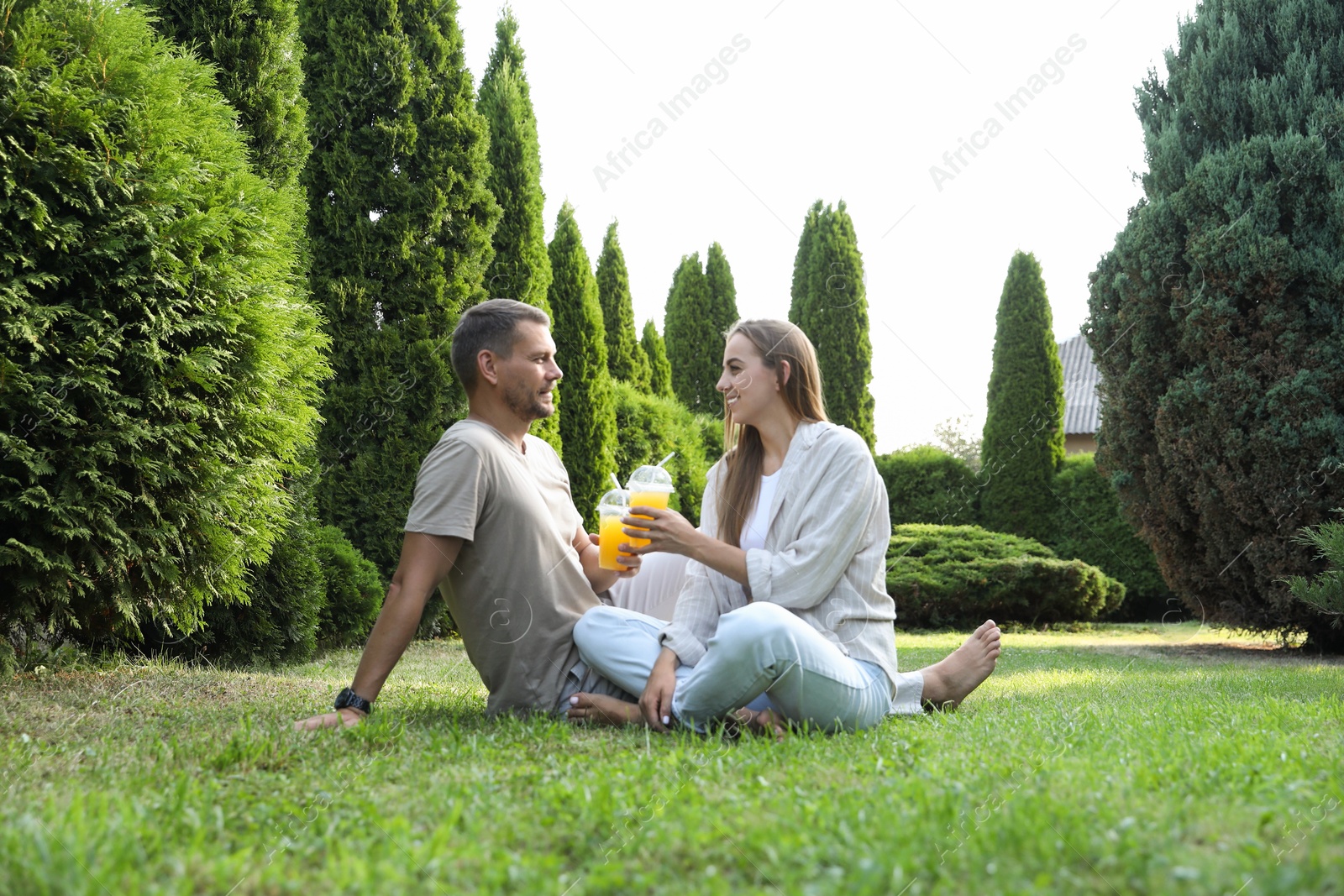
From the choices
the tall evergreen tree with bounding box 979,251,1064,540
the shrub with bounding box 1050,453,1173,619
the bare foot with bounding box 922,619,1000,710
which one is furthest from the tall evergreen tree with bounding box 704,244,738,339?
the bare foot with bounding box 922,619,1000,710

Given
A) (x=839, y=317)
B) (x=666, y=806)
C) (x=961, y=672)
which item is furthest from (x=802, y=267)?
(x=666, y=806)

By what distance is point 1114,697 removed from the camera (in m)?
4.14

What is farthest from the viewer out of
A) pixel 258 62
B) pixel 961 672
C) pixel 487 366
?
pixel 258 62

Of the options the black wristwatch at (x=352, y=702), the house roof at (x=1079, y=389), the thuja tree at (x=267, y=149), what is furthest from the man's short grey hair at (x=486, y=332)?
the house roof at (x=1079, y=389)

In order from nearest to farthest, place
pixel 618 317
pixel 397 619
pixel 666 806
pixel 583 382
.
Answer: pixel 666 806 < pixel 397 619 < pixel 583 382 < pixel 618 317

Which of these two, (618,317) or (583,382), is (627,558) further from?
(618,317)

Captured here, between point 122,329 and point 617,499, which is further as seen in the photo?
point 122,329

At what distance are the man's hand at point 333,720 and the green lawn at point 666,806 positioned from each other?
0.08m

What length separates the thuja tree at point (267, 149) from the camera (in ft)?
17.7

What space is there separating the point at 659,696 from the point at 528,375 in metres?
1.18

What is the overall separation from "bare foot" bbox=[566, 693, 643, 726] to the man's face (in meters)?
0.98

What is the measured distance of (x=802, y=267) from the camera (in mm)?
17078

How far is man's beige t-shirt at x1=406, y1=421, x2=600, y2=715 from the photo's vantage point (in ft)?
9.88

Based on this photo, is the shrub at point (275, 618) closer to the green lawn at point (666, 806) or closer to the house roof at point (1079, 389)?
the green lawn at point (666, 806)
